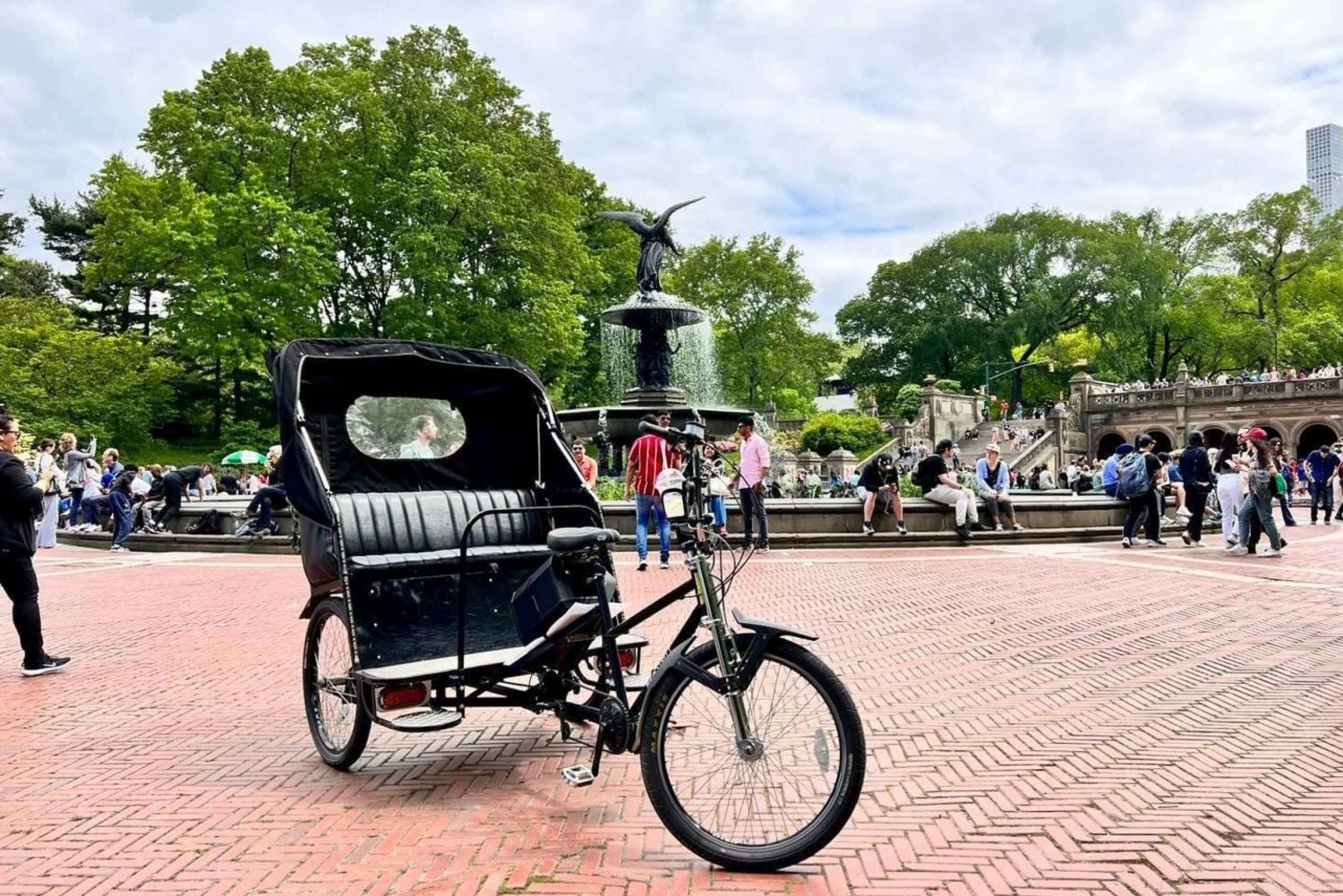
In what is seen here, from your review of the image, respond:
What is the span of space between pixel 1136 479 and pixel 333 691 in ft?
44.4

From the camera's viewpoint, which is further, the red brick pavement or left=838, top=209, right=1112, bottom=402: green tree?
left=838, top=209, right=1112, bottom=402: green tree

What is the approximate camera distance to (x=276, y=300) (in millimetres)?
29016

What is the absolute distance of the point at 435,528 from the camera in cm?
488

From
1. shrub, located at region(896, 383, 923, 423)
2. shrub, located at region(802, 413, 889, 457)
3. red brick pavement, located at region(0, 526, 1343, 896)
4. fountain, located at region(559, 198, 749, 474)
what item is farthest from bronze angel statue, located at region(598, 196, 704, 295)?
shrub, located at region(896, 383, 923, 423)

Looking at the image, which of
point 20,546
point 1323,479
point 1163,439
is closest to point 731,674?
point 20,546

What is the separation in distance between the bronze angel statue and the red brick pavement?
1284 centimetres

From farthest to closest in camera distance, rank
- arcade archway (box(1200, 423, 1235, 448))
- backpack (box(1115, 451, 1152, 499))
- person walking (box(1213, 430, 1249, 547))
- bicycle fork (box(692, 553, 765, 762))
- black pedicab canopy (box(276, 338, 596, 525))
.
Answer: arcade archway (box(1200, 423, 1235, 448))
backpack (box(1115, 451, 1152, 499))
person walking (box(1213, 430, 1249, 547))
black pedicab canopy (box(276, 338, 596, 525))
bicycle fork (box(692, 553, 765, 762))

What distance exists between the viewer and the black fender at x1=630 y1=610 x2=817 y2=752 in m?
3.22

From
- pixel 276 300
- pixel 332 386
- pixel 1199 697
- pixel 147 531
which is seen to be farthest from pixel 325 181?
pixel 1199 697

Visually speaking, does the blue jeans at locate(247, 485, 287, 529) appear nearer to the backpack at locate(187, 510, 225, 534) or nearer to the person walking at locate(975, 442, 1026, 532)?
the backpack at locate(187, 510, 225, 534)

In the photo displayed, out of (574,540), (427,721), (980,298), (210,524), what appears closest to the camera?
(574,540)

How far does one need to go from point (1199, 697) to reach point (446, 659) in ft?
14.5

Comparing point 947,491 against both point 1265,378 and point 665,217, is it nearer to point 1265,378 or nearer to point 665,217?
point 665,217

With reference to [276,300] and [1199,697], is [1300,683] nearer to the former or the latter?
[1199,697]
